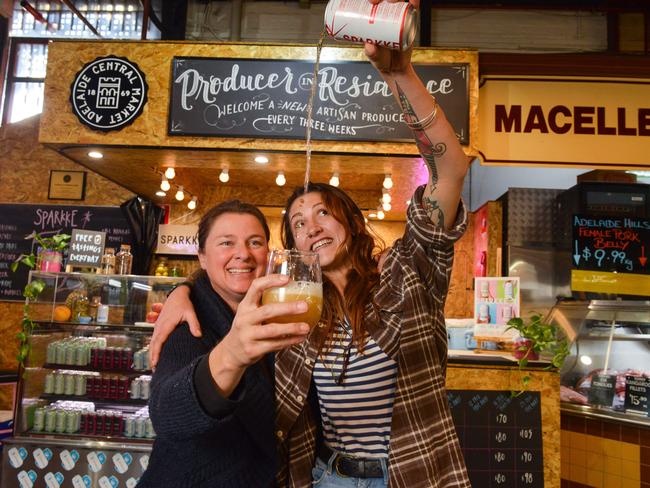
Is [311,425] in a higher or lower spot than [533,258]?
lower

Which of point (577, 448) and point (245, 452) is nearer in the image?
point (245, 452)

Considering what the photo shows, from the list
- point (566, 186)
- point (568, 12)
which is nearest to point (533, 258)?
point (566, 186)

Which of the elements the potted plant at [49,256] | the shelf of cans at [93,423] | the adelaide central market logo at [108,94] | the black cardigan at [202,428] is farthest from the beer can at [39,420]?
the black cardigan at [202,428]

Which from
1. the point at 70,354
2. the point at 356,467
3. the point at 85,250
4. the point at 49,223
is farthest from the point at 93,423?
the point at 49,223

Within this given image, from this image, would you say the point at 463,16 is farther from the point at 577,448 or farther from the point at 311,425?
the point at 311,425

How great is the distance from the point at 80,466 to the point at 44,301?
1.18 m

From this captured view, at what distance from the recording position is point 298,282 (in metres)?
1.05

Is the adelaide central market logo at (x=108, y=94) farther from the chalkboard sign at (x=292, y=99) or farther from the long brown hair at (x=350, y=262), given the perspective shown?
the long brown hair at (x=350, y=262)

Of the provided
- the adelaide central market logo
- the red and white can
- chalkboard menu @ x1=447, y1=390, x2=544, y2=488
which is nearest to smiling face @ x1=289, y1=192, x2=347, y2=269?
the red and white can

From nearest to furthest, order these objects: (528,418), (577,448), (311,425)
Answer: (311,425), (528,418), (577,448)

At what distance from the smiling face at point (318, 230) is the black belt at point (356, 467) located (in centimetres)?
62

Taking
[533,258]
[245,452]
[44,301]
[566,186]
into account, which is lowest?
[245,452]

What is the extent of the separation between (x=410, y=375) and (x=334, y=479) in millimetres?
388

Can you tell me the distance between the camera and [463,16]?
6.95 m
